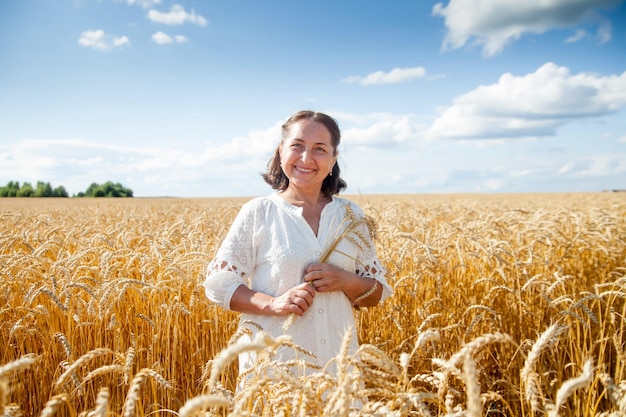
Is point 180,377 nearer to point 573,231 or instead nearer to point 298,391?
point 298,391

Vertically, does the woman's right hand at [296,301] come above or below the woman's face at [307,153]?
below

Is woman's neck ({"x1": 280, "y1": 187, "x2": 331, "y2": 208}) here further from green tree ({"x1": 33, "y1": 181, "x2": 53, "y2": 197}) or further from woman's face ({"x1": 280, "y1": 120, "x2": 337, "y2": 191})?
green tree ({"x1": 33, "y1": 181, "x2": 53, "y2": 197})

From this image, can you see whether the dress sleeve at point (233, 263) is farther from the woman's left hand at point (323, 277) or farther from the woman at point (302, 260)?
the woman's left hand at point (323, 277)

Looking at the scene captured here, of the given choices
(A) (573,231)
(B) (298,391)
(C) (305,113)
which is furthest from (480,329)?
(A) (573,231)

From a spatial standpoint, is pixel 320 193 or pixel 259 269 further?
pixel 320 193

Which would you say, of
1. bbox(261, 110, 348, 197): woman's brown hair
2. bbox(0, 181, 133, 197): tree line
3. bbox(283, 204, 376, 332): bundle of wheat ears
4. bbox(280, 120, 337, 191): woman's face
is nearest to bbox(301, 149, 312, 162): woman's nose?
bbox(280, 120, 337, 191): woman's face

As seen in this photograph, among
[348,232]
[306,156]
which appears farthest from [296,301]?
[306,156]

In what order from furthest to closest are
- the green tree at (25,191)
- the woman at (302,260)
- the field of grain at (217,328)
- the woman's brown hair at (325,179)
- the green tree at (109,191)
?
the green tree at (109,191)
the green tree at (25,191)
the field of grain at (217,328)
the woman's brown hair at (325,179)
the woman at (302,260)

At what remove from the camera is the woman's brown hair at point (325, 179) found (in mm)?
2395

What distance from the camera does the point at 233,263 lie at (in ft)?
7.47

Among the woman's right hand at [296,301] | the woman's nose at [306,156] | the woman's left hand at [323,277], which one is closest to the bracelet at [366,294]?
the woman's left hand at [323,277]

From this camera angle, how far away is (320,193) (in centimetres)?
265

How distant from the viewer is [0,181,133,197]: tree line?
254ft

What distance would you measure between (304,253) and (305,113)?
0.74 meters
